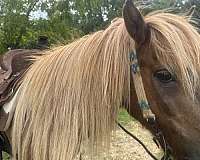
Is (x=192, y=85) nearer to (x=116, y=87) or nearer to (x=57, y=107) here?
(x=116, y=87)

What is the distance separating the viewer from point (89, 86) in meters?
2.04

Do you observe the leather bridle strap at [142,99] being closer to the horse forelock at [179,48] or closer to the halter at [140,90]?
the halter at [140,90]

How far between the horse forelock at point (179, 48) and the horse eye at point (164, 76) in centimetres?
2

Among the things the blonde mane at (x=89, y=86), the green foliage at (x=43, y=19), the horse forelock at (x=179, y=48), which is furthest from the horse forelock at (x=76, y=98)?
the green foliage at (x=43, y=19)

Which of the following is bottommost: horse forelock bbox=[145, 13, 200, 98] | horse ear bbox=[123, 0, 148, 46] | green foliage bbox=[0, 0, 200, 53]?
green foliage bbox=[0, 0, 200, 53]

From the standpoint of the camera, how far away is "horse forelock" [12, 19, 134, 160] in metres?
2.02

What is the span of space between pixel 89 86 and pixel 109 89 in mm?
105

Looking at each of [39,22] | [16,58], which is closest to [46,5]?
[39,22]

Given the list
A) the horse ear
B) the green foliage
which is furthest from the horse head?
the green foliage

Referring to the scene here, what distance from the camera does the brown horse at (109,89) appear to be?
1.90 metres

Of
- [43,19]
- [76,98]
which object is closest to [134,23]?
[76,98]

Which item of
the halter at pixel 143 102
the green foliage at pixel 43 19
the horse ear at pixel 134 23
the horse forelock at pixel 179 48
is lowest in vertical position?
the green foliage at pixel 43 19

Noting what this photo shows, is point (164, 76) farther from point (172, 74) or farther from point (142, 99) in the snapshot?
point (142, 99)

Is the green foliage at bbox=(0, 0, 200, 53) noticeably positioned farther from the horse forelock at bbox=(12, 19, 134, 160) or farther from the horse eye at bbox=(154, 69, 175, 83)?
the horse eye at bbox=(154, 69, 175, 83)
